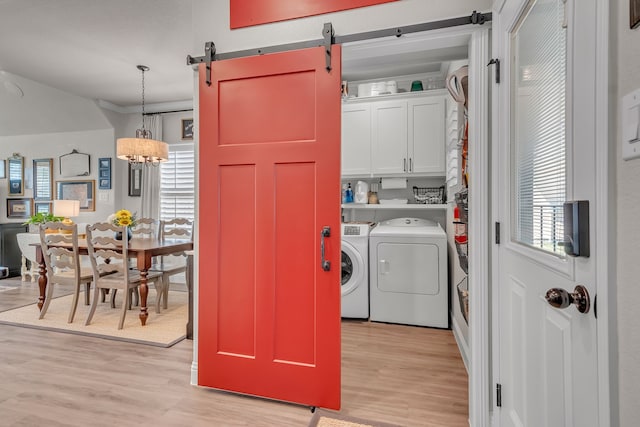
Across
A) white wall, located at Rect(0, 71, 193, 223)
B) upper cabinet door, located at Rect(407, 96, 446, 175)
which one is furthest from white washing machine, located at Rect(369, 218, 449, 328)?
white wall, located at Rect(0, 71, 193, 223)

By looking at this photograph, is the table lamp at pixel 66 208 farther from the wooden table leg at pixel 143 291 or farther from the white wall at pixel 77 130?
the wooden table leg at pixel 143 291

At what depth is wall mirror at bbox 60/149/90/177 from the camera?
18.0ft

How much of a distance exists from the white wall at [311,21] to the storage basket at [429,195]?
2289mm

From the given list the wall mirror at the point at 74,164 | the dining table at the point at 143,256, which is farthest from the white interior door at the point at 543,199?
the wall mirror at the point at 74,164

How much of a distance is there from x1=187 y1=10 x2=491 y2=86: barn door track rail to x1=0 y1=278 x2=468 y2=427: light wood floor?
1.95 metres

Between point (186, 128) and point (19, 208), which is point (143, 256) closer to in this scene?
point (186, 128)

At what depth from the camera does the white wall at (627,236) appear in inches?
25.0

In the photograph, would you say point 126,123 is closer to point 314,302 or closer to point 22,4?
point 22,4

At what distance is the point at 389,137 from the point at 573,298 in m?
2.97

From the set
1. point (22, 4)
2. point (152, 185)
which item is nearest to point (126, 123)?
point (152, 185)

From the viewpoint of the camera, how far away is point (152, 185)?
525 cm

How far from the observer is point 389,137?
3.62 metres

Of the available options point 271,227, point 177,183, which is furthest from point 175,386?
point 177,183

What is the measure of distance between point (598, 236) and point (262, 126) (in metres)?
1.66
